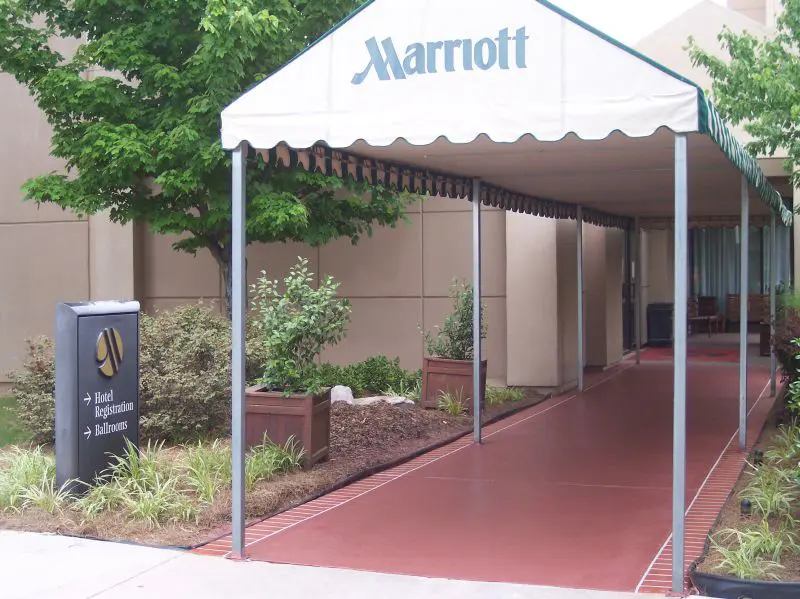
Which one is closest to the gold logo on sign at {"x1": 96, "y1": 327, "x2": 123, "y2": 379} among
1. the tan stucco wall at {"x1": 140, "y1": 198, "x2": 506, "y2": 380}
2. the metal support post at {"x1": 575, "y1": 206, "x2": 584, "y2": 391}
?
the tan stucco wall at {"x1": 140, "y1": 198, "x2": 506, "y2": 380}

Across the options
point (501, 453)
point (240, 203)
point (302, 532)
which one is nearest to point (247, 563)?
point (302, 532)

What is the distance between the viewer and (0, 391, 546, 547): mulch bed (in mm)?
6805

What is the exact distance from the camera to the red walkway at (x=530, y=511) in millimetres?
6031

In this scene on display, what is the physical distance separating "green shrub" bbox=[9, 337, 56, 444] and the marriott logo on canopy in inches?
192

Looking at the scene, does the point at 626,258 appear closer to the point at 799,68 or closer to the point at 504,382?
the point at 504,382

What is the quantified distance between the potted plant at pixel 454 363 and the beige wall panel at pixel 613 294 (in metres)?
6.19

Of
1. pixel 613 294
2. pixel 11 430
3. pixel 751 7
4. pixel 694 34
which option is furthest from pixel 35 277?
pixel 751 7

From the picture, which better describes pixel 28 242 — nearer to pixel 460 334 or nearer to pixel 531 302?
pixel 460 334

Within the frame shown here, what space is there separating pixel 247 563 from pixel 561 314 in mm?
9602

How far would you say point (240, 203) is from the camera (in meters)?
6.48

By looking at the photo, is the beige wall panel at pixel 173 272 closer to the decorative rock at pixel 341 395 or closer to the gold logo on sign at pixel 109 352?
the decorative rock at pixel 341 395

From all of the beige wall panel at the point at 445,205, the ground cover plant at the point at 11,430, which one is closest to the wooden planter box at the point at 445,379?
Answer: the beige wall panel at the point at 445,205

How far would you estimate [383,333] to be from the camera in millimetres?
15023

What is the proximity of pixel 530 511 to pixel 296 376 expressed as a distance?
2.40 meters
